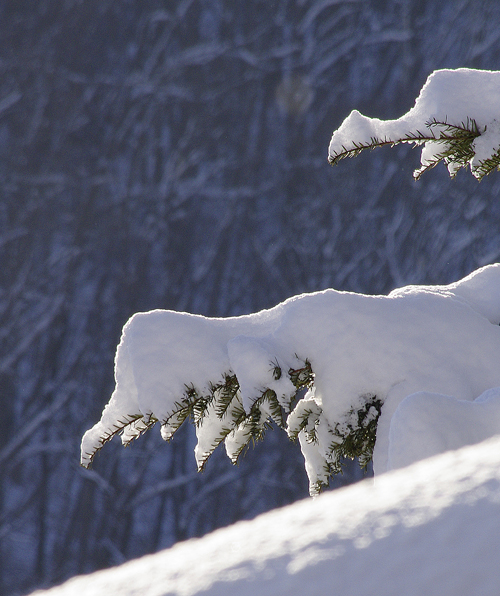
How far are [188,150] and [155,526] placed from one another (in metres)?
4.88

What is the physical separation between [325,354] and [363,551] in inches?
46.4

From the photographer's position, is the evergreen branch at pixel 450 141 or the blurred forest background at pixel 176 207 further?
the blurred forest background at pixel 176 207

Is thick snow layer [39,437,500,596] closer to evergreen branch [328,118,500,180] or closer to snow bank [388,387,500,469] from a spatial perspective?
snow bank [388,387,500,469]

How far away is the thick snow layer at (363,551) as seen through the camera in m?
0.26

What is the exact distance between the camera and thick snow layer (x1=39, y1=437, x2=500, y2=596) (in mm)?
258

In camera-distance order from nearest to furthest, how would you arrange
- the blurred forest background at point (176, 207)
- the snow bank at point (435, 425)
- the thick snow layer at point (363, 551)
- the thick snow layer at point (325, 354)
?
the thick snow layer at point (363, 551)
the snow bank at point (435, 425)
the thick snow layer at point (325, 354)
the blurred forest background at point (176, 207)

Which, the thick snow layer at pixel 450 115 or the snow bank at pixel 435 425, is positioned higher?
the thick snow layer at pixel 450 115

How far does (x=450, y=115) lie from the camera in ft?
4.75

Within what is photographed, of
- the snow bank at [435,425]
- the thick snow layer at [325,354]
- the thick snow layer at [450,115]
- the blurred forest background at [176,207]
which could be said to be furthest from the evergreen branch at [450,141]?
the blurred forest background at [176,207]

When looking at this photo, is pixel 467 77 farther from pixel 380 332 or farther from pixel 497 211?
pixel 497 211

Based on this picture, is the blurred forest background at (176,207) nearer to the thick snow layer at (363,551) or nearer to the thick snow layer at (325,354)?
the thick snow layer at (325,354)

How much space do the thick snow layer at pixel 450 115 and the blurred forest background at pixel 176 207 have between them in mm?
6453

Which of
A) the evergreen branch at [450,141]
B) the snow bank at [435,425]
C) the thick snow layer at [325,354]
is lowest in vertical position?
the snow bank at [435,425]

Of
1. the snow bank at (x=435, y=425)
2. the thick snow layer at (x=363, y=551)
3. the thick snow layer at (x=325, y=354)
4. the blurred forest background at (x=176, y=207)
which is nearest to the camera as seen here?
the thick snow layer at (x=363, y=551)
